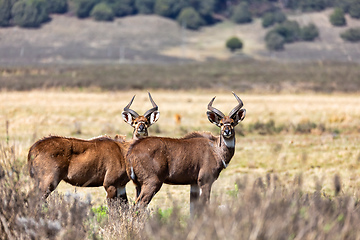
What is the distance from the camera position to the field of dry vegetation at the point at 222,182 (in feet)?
21.0

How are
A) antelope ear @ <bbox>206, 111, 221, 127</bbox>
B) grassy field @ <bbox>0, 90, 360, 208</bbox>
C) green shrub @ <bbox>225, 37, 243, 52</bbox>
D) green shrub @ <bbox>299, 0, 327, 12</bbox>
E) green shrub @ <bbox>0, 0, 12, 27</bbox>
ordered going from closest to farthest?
1. antelope ear @ <bbox>206, 111, 221, 127</bbox>
2. grassy field @ <bbox>0, 90, 360, 208</bbox>
3. green shrub @ <bbox>0, 0, 12, 27</bbox>
4. green shrub @ <bbox>225, 37, 243, 52</bbox>
5. green shrub @ <bbox>299, 0, 327, 12</bbox>

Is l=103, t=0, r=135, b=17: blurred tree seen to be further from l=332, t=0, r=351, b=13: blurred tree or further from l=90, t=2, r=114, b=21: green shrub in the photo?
l=332, t=0, r=351, b=13: blurred tree

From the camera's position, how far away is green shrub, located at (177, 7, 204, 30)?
113625 millimetres

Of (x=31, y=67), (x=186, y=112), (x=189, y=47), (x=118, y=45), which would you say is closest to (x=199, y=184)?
(x=186, y=112)

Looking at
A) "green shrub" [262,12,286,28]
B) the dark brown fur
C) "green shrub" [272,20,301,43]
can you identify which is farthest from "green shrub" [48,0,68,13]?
the dark brown fur

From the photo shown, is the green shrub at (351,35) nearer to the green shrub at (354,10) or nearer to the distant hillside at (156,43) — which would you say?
the distant hillside at (156,43)

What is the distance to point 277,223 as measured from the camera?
606 centimetres

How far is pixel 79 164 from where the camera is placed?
10.8m

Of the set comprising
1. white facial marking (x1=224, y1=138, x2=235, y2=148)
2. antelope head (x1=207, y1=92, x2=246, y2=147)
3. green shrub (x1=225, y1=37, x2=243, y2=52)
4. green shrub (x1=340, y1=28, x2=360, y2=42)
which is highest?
antelope head (x1=207, y1=92, x2=246, y2=147)

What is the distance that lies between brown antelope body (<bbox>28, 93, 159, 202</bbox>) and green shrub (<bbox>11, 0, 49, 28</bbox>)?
94.0 ft

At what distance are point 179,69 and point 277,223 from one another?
7553cm

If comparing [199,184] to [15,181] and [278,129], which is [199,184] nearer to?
[15,181]

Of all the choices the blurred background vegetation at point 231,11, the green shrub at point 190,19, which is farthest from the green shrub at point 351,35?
the green shrub at point 190,19

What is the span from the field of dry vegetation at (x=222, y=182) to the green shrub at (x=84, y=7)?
41.3 m
